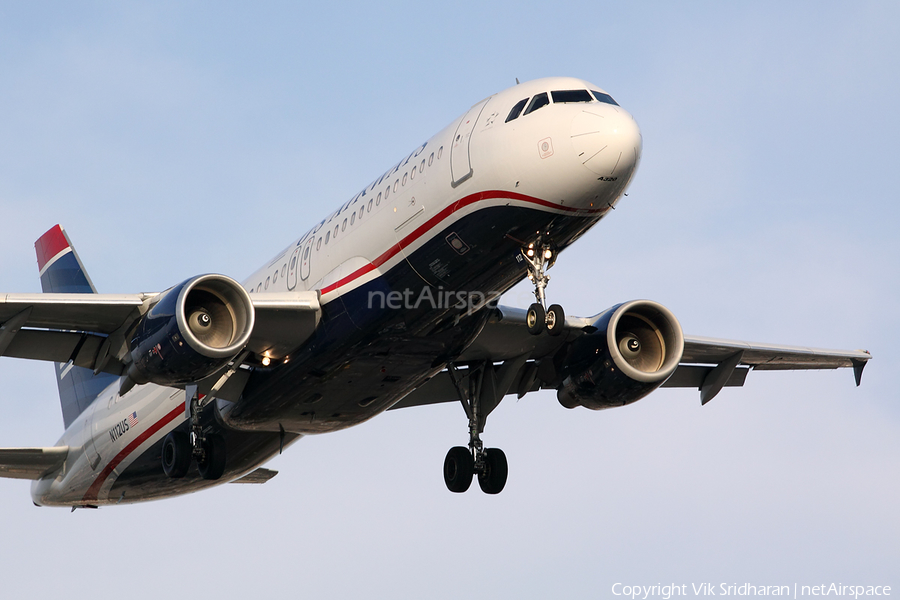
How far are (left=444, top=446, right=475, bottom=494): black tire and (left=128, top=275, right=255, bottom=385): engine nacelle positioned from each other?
6984 millimetres

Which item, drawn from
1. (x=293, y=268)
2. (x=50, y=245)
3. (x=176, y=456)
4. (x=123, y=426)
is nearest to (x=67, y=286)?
(x=50, y=245)

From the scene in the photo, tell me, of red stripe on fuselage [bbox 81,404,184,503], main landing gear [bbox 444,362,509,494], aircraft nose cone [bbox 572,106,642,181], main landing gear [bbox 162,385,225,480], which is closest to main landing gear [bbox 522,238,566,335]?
aircraft nose cone [bbox 572,106,642,181]

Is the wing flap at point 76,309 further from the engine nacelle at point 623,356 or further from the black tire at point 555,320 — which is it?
the engine nacelle at point 623,356

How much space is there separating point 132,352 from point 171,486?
7.16 metres

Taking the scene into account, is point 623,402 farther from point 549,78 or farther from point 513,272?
point 549,78

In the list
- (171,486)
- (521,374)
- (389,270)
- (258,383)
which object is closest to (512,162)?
(389,270)

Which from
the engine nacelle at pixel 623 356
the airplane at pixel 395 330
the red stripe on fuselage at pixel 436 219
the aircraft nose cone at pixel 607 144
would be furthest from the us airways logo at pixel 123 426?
the aircraft nose cone at pixel 607 144

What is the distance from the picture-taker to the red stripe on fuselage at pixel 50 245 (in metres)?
33.1

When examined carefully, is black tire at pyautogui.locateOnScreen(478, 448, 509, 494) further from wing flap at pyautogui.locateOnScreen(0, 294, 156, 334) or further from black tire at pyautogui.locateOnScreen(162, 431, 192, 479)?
wing flap at pyautogui.locateOnScreen(0, 294, 156, 334)

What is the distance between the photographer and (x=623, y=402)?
25.0m

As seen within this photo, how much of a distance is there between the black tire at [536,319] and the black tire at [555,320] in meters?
0.10

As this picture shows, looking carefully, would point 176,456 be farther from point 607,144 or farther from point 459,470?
point 607,144

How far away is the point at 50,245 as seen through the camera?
33.3 m

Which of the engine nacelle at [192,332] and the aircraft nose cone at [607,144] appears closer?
the aircraft nose cone at [607,144]
